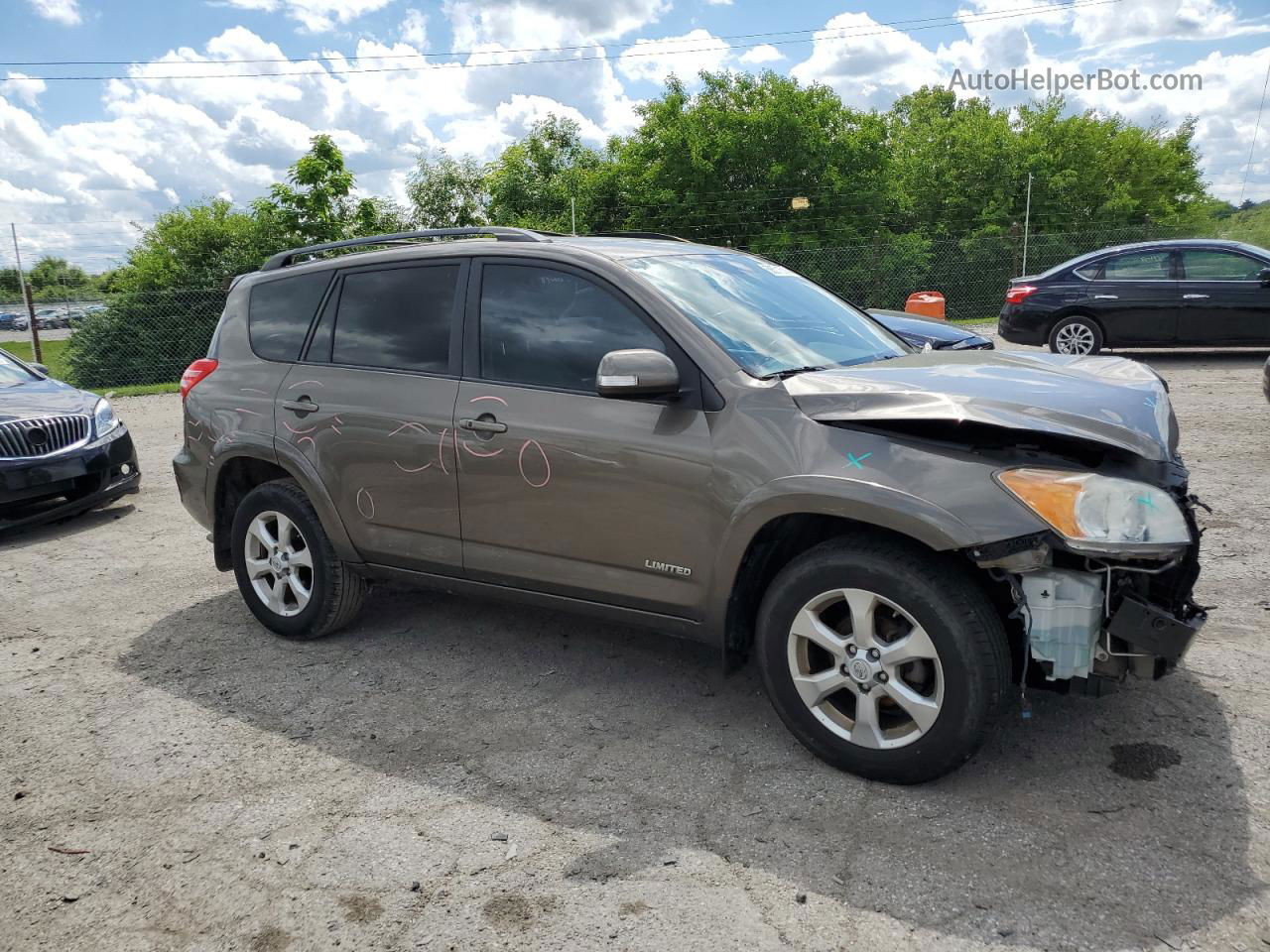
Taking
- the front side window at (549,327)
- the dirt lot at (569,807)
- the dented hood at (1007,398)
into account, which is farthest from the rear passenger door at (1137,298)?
the front side window at (549,327)

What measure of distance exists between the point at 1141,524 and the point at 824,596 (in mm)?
924

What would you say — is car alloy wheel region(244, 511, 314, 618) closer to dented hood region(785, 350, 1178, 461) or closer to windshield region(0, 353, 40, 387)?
dented hood region(785, 350, 1178, 461)

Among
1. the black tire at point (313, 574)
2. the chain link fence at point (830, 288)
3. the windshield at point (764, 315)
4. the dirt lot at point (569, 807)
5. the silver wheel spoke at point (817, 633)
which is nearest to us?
the dirt lot at point (569, 807)

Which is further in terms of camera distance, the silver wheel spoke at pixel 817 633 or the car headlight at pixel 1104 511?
the silver wheel spoke at pixel 817 633

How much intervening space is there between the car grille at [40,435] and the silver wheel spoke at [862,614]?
643cm

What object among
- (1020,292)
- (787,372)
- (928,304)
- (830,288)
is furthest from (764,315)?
(830,288)

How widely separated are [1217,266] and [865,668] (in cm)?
1161

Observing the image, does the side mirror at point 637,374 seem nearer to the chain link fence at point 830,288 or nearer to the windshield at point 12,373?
the windshield at point 12,373

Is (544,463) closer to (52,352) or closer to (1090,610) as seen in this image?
(1090,610)

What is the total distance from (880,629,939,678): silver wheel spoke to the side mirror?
109 cm

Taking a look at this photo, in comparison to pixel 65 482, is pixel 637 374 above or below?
above

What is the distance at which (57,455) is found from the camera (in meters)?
7.35

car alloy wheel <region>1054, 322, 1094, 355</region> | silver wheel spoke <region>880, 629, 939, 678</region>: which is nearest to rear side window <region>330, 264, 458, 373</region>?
silver wheel spoke <region>880, 629, 939, 678</region>

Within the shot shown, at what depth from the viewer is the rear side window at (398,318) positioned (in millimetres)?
4246
